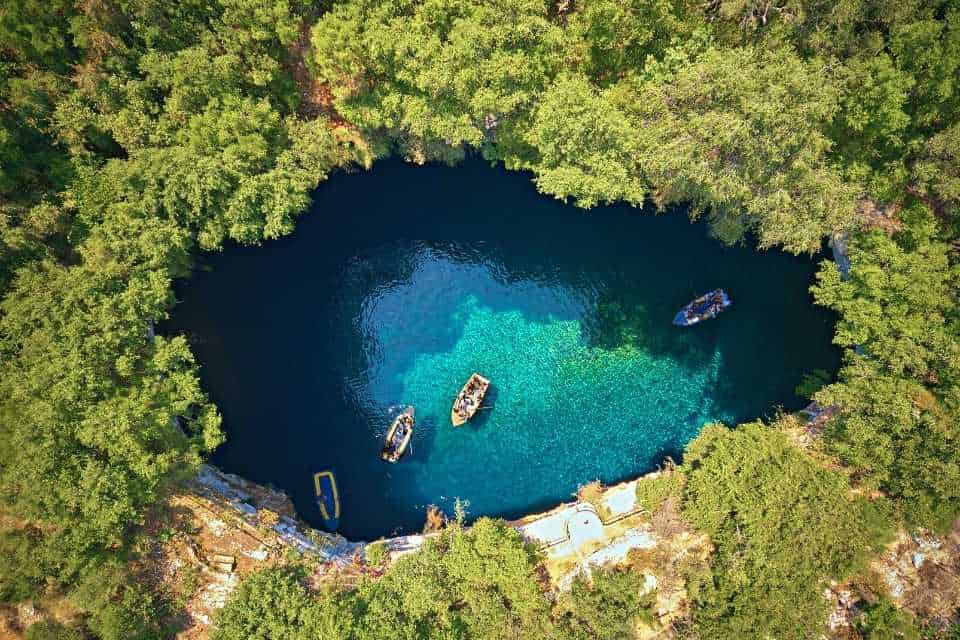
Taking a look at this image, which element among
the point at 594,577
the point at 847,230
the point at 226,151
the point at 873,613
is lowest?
the point at 873,613

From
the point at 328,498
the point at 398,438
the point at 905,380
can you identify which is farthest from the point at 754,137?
the point at 328,498

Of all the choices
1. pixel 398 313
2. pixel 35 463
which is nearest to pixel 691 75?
pixel 398 313

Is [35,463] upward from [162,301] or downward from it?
downward

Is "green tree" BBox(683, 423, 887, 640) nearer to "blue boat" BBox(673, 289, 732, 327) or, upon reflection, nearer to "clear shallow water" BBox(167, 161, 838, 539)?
"clear shallow water" BBox(167, 161, 838, 539)

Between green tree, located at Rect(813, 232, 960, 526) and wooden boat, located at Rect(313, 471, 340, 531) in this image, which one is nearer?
green tree, located at Rect(813, 232, 960, 526)

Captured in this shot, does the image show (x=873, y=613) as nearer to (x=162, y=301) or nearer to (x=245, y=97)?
Result: (x=162, y=301)

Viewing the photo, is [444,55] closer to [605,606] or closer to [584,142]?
[584,142]

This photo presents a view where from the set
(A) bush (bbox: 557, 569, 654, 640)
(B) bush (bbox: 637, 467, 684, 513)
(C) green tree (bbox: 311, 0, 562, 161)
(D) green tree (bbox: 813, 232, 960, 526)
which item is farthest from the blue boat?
(C) green tree (bbox: 311, 0, 562, 161)
